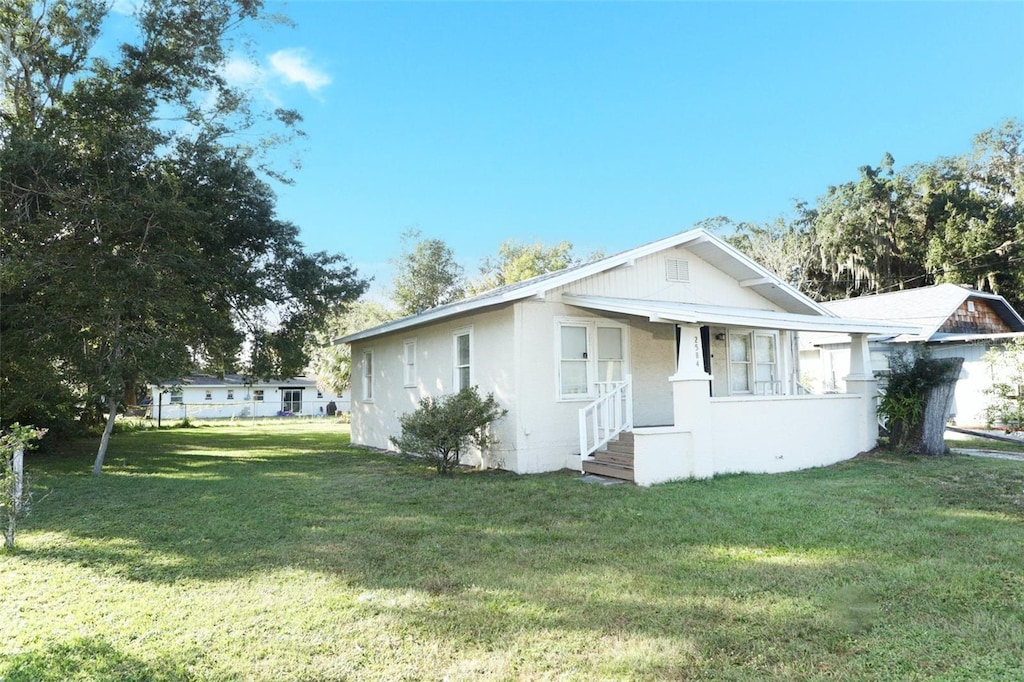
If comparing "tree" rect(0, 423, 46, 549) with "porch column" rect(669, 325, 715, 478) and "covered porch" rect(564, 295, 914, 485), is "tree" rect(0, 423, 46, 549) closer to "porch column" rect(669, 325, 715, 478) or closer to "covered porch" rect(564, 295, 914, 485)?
"covered porch" rect(564, 295, 914, 485)

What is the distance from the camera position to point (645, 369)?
11.5 m

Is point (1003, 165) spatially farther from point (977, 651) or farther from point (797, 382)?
point (977, 651)

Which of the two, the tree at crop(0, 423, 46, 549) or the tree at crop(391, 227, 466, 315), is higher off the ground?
the tree at crop(391, 227, 466, 315)

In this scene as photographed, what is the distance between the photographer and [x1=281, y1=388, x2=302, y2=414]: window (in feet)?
152

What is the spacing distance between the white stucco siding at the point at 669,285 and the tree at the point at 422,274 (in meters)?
28.0

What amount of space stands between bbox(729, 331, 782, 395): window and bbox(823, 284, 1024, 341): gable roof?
237 inches

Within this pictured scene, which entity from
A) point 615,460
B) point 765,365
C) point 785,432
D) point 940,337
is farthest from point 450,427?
point 940,337

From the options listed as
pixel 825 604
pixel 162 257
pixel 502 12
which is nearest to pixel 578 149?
pixel 502 12

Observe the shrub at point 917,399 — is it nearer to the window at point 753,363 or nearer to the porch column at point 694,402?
the window at point 753,363

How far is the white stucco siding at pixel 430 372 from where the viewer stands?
1009cm

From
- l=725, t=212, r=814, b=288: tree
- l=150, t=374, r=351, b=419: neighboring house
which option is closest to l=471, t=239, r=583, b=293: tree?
l=725, t=212, r=814, b=288: tree

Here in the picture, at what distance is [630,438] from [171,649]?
7.14 meters

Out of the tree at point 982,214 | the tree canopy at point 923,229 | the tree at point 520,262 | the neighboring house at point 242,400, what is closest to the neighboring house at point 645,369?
the tree at point 982,214

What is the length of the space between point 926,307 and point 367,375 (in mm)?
16853
